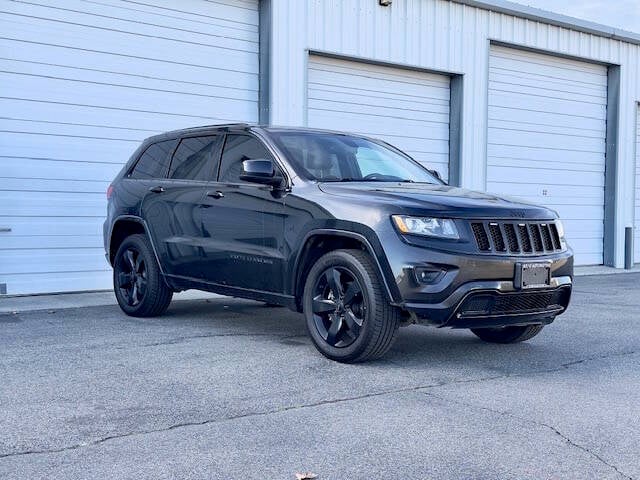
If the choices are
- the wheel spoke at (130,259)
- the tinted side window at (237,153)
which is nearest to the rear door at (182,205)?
the tinted side window at (237,153)

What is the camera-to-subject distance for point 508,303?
5.70m

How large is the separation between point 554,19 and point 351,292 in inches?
453

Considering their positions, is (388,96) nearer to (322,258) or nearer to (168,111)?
(168,111)

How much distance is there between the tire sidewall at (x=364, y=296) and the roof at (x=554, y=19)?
31.6ft

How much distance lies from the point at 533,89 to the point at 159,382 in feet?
40.4

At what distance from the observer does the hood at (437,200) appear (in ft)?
18.4

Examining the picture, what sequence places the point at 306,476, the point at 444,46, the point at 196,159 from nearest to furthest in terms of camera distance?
the point at 306,476 → the point at 196,159 → the point at 444,46

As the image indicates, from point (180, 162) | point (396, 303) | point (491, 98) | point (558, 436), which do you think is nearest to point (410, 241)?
point (396, 303)

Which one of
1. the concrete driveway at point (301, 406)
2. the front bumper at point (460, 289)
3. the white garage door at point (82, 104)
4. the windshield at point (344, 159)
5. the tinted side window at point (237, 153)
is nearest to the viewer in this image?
the concrete driveway at point (301, 406)

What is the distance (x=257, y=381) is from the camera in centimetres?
542

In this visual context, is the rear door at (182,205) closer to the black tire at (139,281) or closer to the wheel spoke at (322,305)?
the black tire at (139,281)

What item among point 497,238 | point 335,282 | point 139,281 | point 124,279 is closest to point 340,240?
point 335,282

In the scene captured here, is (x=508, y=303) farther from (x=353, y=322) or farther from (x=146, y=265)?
(x=146, y=265)

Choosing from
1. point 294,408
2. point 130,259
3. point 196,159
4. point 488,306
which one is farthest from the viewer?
point 130,259
